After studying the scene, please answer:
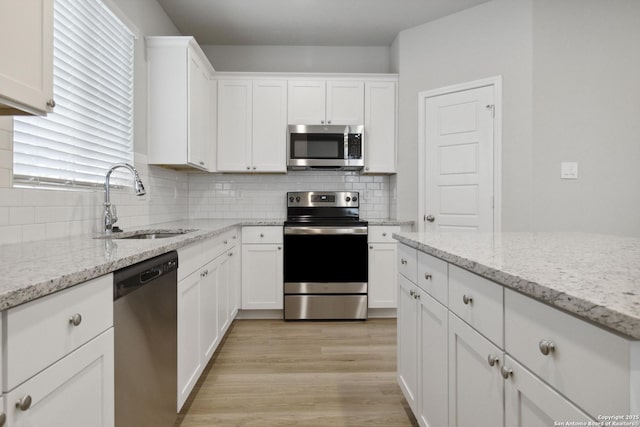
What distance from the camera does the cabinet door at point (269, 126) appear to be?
3.54m

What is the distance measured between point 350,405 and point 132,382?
1.16m

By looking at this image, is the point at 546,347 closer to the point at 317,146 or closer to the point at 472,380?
the point at 472,380

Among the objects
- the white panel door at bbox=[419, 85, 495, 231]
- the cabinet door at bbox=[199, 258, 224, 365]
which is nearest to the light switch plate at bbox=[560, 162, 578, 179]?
the white panel door at bbox=[419, 85, 495, 231]

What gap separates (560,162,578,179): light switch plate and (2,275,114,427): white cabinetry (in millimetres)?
3212

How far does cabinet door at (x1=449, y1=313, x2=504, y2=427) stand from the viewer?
942 millimetres

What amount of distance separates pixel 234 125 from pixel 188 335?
90.4 inches

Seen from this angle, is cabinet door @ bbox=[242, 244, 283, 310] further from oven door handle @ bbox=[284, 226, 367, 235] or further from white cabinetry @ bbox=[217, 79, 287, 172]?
white cabinetry @ bbox=[217, 79, 287, 172]

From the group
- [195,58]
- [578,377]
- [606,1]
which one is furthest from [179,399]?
[606,1]

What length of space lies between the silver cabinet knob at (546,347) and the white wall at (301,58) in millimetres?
3645

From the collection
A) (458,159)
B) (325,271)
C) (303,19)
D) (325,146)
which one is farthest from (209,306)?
(303,19)

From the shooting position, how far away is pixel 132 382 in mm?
1216

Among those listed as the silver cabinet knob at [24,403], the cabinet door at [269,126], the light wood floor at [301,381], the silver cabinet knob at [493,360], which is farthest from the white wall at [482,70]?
the silver cabinet knob at [24,403]

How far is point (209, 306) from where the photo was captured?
227cm

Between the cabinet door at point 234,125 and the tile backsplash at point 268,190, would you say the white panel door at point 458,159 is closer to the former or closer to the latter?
the tile backsplash at point 268,190
